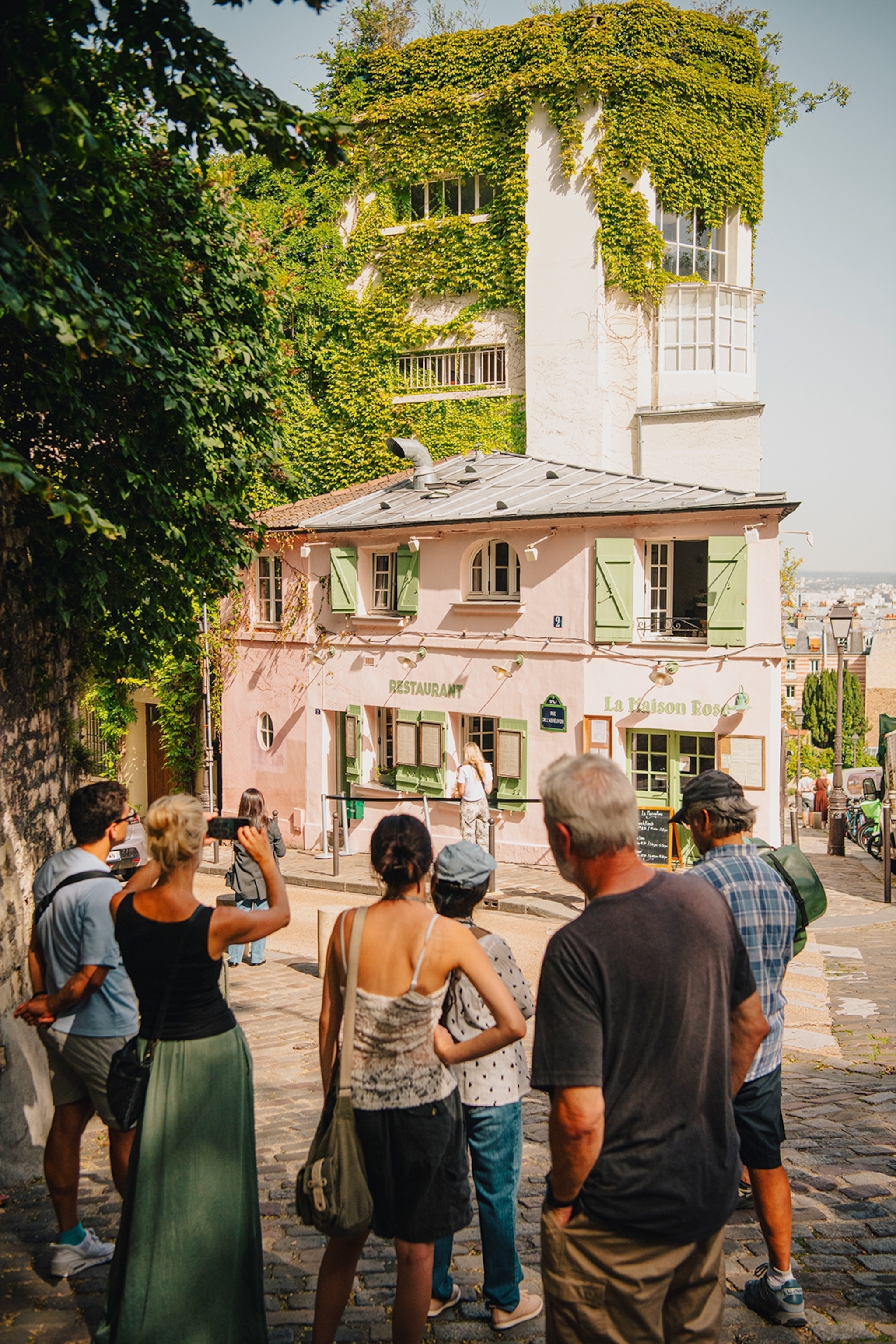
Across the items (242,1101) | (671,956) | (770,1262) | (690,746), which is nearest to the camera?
(671,956)

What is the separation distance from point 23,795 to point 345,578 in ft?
47.4

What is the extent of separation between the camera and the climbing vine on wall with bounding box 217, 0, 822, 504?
2431 centimetres

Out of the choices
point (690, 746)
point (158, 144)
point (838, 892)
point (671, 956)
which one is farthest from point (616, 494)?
point (671, 956)

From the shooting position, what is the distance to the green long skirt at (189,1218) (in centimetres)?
365

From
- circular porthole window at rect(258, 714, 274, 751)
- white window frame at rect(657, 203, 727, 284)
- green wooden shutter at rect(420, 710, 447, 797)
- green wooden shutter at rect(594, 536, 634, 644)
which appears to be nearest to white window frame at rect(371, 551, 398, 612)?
green wooden shutter at rect(420, 710, 447, 797)

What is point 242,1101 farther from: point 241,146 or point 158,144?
point 158,144

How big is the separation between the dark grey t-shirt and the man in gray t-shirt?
7.87 ft

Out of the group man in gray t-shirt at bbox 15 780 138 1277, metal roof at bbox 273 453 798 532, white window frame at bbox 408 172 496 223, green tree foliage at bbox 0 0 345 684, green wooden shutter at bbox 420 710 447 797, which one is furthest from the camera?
white window frame at bbox 408 172 496 223

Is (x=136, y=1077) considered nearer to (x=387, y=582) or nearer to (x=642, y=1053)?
(x=642, y=1053)

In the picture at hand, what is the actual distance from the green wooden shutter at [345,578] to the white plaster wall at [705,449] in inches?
273

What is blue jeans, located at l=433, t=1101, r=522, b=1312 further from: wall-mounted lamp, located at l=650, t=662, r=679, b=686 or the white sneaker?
wall-mounted lamp, located at l=650, t=662, r=679, b=686

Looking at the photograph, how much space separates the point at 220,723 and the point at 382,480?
20.7 ft

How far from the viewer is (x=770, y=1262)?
4137mm

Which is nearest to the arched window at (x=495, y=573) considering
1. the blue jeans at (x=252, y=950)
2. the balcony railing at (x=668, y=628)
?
the balcony railing at (x=668, y=628)
